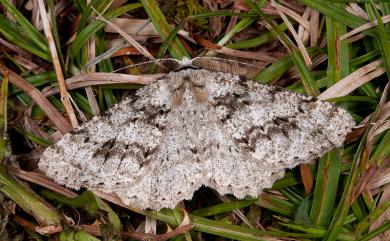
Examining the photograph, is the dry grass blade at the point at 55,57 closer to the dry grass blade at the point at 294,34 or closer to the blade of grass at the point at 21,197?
the blade of grass at the point at 21,197

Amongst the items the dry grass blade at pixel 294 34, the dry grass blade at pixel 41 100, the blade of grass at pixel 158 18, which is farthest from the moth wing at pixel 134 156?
the dry grass blade at pixel 294 34

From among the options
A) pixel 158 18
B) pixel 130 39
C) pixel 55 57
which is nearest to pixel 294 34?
pixel 158 18

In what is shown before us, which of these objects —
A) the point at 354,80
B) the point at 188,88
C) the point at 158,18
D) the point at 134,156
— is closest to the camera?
the point at 134,156

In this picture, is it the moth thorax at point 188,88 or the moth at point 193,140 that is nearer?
the moth at point 193,140

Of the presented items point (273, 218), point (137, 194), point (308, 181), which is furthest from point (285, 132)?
point (137, 194)

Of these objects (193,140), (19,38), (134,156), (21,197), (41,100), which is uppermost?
(19,38)

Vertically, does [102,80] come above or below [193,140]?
above

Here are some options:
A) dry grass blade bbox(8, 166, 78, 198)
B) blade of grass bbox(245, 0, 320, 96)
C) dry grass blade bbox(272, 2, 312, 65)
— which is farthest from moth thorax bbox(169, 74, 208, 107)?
dry grass blade bbox(8, 166, 78, 198)

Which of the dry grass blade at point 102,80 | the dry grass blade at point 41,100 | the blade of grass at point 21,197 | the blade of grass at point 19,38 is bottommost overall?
the blade of grass at point 21,197

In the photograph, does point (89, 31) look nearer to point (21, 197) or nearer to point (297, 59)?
point (21, 197)
